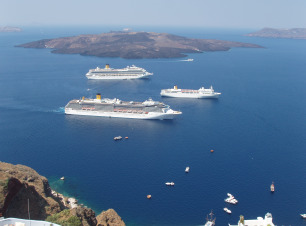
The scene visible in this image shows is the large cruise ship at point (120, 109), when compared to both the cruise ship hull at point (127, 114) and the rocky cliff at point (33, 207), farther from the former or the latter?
the rocky cliff at point (33, 207)

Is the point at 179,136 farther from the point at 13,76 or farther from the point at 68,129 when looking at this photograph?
the point at 13,76

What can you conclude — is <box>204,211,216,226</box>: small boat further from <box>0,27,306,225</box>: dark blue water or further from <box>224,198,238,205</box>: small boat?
<box>224,198,238,205</box>: small boat

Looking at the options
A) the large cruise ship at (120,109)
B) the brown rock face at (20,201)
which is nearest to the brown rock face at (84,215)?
the brown rock face at (20,201)

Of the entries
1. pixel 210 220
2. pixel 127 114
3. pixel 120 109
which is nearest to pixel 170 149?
pixel 127 114

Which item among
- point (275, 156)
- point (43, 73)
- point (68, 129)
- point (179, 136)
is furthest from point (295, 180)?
point (43, 73)

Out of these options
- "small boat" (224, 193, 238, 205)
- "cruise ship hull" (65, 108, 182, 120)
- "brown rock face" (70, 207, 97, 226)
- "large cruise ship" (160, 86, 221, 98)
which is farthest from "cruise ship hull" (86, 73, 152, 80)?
"brown rock face" (70, 207, 97, 226)

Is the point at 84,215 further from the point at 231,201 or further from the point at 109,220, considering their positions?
Answer: the point at 231,201
